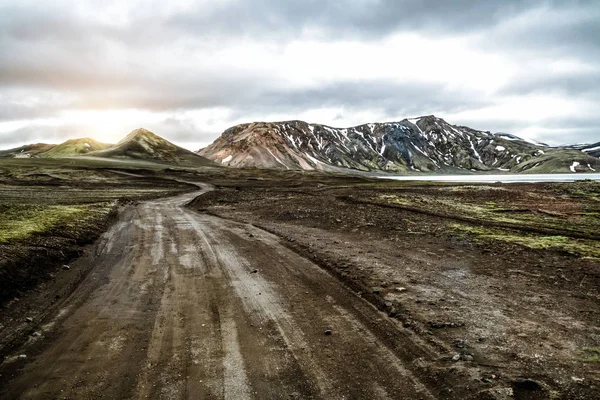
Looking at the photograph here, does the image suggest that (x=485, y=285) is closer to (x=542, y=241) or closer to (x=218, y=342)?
(x=218, y=342)

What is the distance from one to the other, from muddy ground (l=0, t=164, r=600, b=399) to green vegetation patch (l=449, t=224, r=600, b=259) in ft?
0.88

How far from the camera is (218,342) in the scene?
8258 mm

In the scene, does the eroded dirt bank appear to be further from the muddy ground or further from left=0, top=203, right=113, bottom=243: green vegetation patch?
left=0, top=203, right=113, bottom=243: green vegetation patch

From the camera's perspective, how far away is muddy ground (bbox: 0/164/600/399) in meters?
6.74

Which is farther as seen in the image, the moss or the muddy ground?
the moss

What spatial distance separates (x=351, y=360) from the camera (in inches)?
297

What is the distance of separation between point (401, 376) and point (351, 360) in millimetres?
1021

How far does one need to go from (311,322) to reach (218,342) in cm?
235

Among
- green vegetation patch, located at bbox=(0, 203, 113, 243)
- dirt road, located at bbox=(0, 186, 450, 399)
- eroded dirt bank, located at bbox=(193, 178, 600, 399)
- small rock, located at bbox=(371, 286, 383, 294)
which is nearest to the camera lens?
dirt road, located at bbox=(0, 186, 450, 399)

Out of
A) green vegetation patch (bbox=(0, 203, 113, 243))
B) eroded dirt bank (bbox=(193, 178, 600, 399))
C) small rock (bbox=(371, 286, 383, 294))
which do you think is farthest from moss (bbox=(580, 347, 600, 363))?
green vegetation patch (bbox=(0, 203, 113, 243))

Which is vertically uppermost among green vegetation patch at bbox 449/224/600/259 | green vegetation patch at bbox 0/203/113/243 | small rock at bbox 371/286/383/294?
green vegetation patch at bbox 0/203/113/243

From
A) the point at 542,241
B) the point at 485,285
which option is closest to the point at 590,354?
the point at 485,285

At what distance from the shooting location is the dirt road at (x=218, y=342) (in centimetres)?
662

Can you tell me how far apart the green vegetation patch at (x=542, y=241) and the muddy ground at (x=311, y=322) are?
267mm
